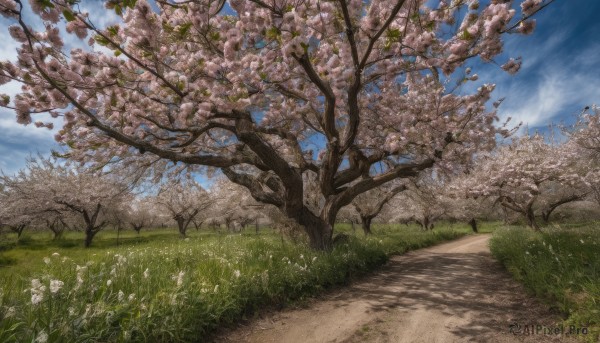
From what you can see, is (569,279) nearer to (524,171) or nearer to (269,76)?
(269,76)

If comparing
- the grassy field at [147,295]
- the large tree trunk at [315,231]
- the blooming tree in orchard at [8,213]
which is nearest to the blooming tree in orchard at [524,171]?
the large tree trunk at [315,231]

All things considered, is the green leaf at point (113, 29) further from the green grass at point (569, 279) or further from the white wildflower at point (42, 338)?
the green grass at point (569, 279)

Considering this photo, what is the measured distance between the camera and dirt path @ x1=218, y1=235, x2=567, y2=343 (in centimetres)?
466

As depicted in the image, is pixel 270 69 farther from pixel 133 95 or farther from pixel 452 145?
pixel 452 145

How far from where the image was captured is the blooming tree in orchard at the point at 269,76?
460 cm

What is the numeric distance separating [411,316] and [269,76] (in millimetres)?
5763

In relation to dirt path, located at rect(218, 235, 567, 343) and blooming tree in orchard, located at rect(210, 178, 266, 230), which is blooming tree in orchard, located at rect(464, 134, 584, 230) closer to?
dirt path, located at rect(218, 235, 567, 343)

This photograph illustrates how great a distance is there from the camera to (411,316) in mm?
5438

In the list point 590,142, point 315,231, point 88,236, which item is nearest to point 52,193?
point 88,236

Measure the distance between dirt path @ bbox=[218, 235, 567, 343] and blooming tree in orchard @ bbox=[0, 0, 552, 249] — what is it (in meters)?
3.43

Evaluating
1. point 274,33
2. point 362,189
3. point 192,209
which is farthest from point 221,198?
point 274,33

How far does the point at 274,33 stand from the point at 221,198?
98.8ft

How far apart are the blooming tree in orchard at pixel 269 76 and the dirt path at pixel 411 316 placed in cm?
343

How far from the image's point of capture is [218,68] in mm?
5621
